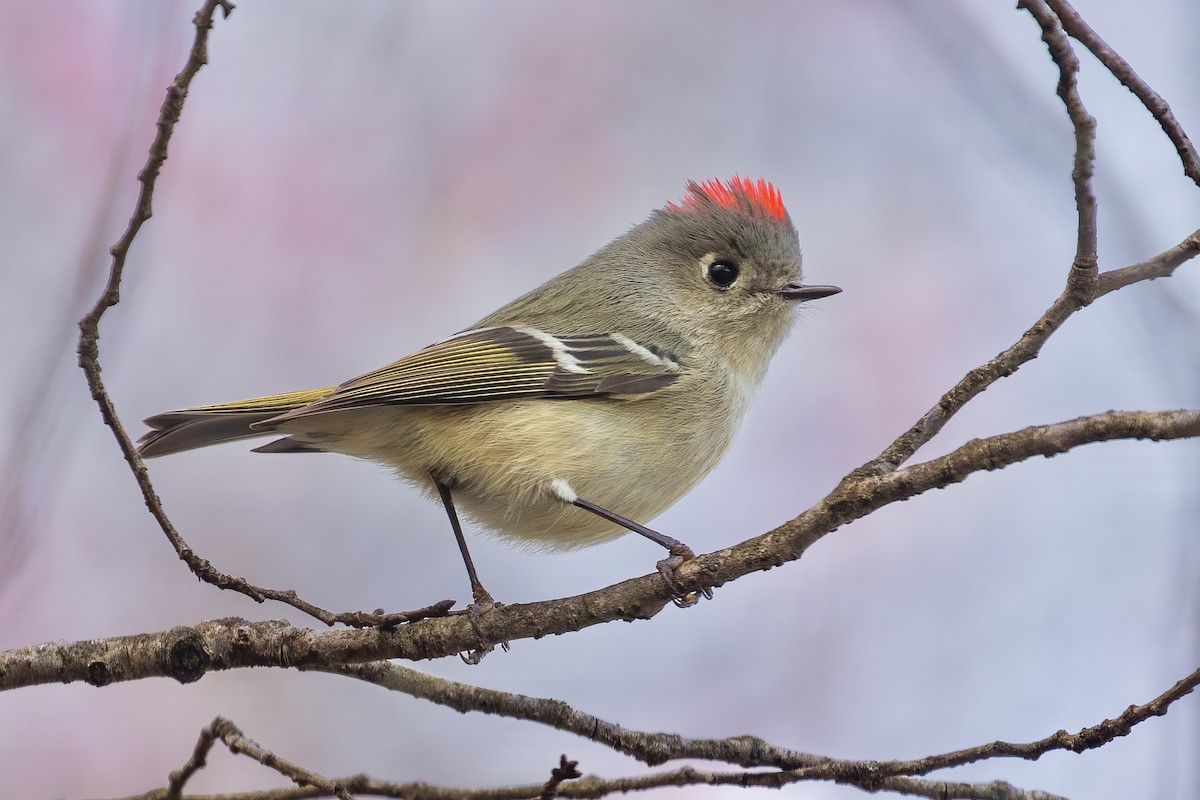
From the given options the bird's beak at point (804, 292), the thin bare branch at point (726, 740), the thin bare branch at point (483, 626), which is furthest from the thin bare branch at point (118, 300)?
the bird's beak at point (804, 292)

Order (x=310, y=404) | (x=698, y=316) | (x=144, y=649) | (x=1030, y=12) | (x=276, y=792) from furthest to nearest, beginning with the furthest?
(x=698, y=316), (x=310, y=404), (x=276, y=792), (x=144, y=649), (x=1030, y=12)

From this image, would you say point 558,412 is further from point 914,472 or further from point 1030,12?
point 1030,12

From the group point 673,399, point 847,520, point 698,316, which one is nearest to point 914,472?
point 847,520

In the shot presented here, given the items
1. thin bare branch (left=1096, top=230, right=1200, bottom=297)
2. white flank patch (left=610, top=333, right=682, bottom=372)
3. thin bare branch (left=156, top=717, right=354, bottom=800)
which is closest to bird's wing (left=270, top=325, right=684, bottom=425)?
white flank patch (left=610, top=333, right=682, bottom=372)

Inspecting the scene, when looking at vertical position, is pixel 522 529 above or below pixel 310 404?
below

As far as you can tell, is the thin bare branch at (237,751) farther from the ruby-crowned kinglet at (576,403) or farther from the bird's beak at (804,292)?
the bird's beak at (804,292)
